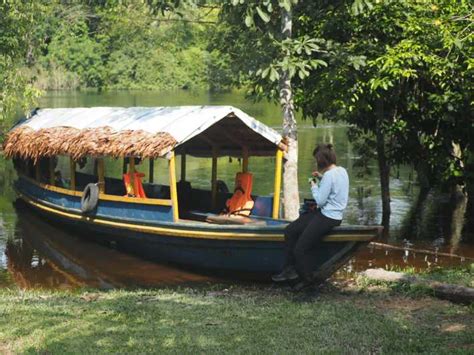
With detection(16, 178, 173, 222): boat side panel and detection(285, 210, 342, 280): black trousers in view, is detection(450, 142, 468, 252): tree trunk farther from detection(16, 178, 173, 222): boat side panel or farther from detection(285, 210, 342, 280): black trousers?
detection(285, 210, 342, 280): black trousers

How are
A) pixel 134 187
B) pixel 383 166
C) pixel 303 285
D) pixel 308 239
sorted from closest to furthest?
pixel 308 239 < pixel 303 285 < pixel 134 187 < pixel 383 166

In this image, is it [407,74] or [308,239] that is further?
[407,74]

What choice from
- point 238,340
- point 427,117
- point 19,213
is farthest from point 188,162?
point 238,340

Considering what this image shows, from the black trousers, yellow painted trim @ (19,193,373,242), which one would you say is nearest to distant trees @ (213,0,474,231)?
yellow painted trim @ (19,193,373,242)

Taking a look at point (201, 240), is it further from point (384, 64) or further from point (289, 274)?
point (384, 64)

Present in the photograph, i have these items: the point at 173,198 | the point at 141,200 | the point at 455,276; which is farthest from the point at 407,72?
the point at 141,200

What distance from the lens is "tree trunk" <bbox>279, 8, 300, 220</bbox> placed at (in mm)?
12156

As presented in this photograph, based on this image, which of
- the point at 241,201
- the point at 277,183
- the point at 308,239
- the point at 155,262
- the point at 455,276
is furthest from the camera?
the point at 241,201

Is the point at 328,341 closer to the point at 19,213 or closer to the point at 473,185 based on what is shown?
the point at 473,185

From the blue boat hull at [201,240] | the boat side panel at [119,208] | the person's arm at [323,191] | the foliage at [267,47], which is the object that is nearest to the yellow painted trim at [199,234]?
the blue boat hull at [201,240]

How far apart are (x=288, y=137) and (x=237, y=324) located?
19.7 feet

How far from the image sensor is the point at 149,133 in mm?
12430

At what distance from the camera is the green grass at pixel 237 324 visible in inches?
245

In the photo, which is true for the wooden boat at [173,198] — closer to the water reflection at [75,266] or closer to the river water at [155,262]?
the water reflection at [75,266]
